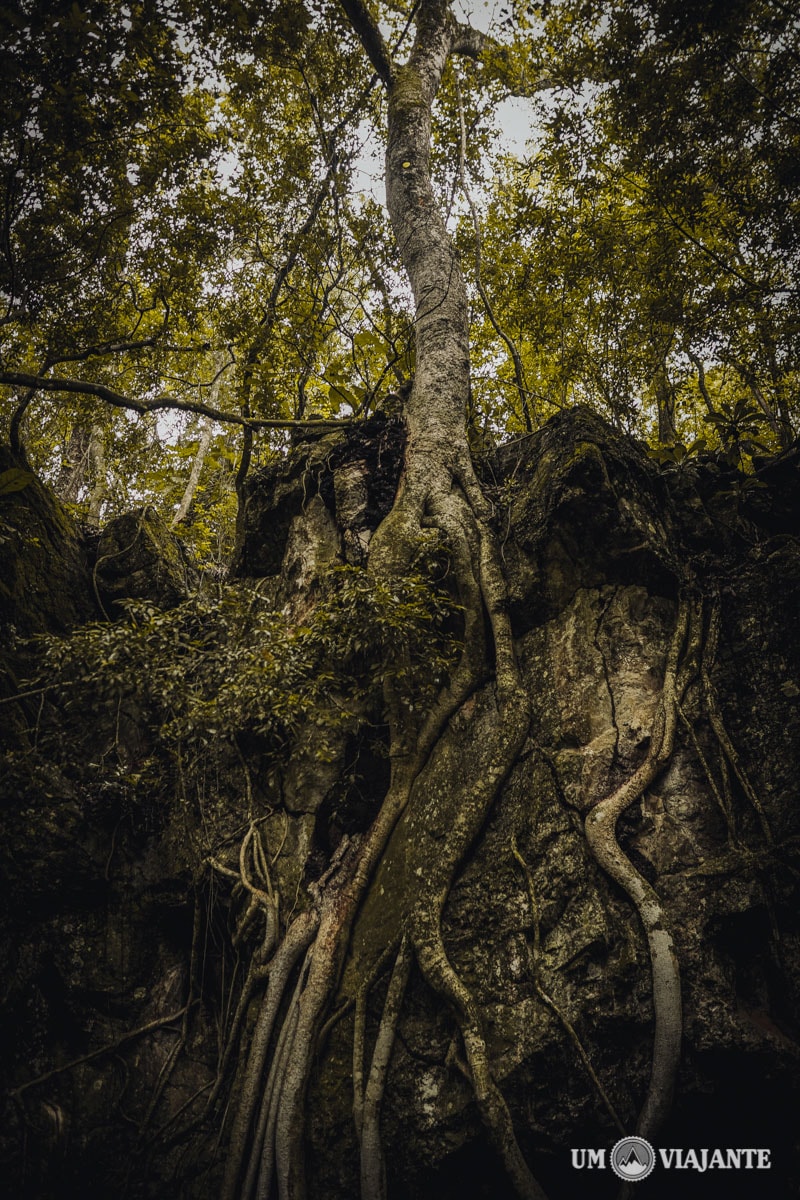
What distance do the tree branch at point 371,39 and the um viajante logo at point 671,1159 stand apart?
11.3m

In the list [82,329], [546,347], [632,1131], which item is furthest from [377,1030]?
[546,347]

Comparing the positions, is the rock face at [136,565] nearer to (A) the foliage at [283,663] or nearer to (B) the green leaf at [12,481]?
(A) the foliage at [283,663]

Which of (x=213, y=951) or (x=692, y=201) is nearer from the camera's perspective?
(x=213, y=951)

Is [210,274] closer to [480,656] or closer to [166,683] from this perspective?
[166,683]

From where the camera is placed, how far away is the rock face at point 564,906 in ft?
9.79

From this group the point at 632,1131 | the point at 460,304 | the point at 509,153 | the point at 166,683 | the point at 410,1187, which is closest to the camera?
the point at 632,1131

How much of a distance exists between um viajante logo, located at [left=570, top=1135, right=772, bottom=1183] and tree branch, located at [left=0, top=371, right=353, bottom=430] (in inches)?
242

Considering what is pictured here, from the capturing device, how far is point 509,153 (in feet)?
31.4

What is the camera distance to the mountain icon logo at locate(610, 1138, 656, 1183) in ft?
9.06

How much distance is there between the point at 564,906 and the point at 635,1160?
1.07 m

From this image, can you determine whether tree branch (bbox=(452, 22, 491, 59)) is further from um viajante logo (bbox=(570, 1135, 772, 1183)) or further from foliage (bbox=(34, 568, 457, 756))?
um viajante logo (bbox=(570, 1135, 772, 1183))

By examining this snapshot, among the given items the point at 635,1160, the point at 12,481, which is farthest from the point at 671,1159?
the point at 12,481

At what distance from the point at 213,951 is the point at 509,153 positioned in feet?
37.5

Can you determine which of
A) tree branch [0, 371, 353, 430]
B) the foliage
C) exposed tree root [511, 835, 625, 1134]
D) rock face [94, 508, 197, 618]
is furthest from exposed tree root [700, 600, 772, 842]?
rock face [94, 508, 197, 618]
